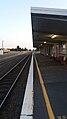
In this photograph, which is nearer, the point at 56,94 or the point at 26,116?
the point at 26,116

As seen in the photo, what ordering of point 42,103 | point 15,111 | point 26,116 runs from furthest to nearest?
point 42,103 < point 15,111 < point 26,116

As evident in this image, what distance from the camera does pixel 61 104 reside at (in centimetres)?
797

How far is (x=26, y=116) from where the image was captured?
6934 millimetres

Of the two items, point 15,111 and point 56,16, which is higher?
point 56,16

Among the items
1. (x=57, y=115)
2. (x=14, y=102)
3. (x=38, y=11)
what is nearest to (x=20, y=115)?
(x=57, y=115)

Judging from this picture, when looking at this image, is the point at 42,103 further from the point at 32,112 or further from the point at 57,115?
the point at 57,115

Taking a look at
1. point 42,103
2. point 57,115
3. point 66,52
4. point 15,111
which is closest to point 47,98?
point 42,103

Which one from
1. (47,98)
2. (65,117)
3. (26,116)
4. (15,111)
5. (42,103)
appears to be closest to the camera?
(65,117)

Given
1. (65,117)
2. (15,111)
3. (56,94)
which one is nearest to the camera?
(65,117)

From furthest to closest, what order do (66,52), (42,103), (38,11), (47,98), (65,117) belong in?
1. (66,52)
2. (38,11)
3. (47,98)
4. (42,103)
5. (65,117)

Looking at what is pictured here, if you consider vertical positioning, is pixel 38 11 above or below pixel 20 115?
above

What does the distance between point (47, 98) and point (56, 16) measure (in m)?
8.03

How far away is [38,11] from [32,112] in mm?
9174

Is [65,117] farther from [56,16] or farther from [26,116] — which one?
[56,16]
